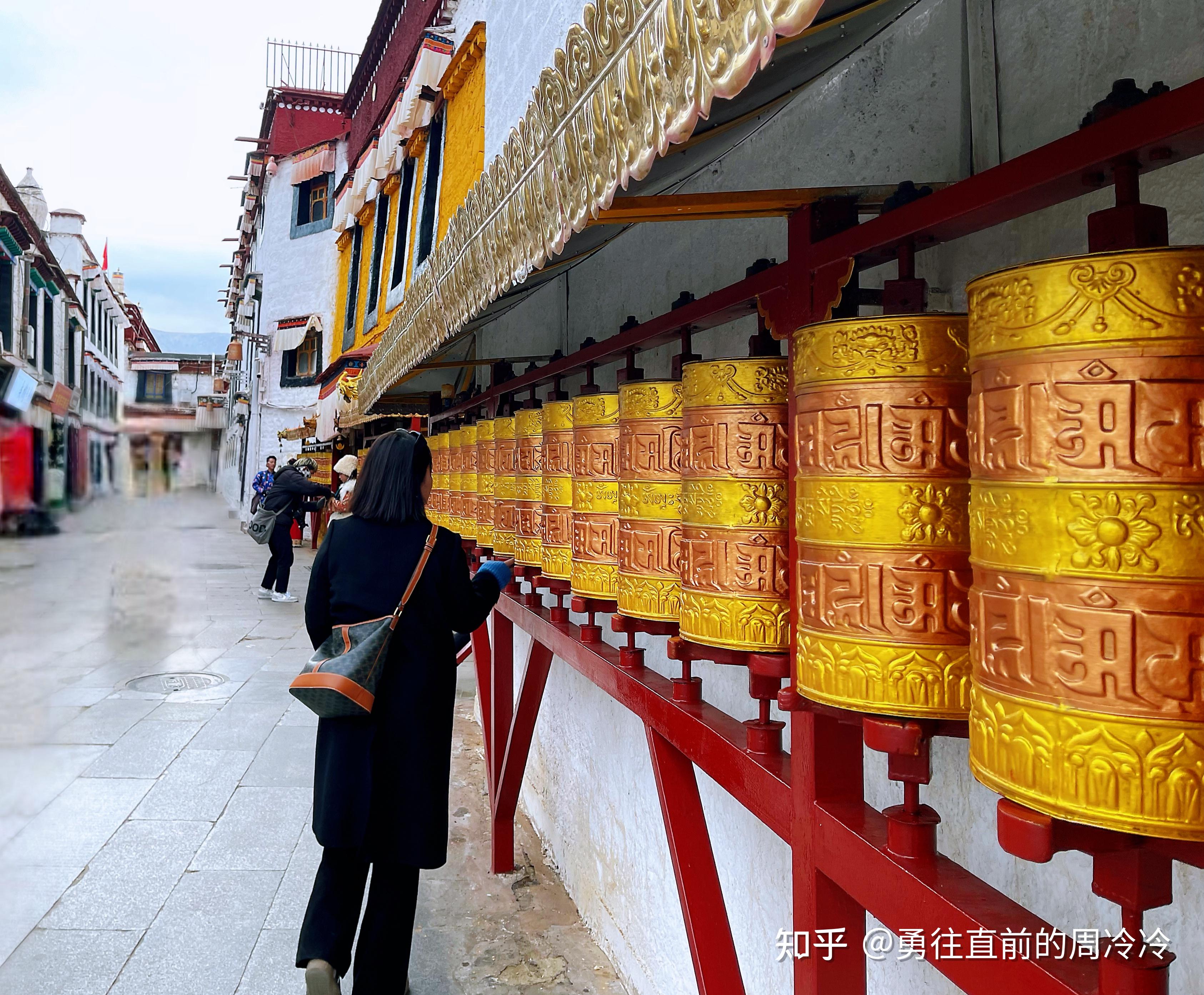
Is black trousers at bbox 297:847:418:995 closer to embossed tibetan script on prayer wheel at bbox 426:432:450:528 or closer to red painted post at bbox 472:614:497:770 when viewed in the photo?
red painted post at bbox 472:614:497:770

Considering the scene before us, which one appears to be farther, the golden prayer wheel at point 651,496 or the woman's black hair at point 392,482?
the woman's black hair at point 392,482

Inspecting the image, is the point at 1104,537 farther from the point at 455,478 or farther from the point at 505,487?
the point at 455,478

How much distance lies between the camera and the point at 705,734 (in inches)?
60.1

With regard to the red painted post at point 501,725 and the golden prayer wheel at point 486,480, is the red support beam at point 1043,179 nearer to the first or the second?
the golden prayer wheel at point 486,480

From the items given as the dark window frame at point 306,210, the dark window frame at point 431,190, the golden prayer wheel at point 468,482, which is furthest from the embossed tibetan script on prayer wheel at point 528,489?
the dark window frame at point 306,210

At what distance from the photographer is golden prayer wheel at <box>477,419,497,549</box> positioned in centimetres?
307

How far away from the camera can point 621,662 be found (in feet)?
6.41

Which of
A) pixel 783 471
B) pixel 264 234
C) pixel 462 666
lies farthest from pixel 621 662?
pixel 264 234

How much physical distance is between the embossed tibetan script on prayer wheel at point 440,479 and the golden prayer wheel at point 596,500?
6.43 feet

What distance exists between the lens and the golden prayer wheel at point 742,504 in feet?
4.33

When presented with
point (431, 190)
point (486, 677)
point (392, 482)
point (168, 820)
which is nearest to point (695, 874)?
point (392, 482)

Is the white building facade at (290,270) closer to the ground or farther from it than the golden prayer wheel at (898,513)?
farther from it

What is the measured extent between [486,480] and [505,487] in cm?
37

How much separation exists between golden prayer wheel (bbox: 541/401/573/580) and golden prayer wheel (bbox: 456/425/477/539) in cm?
113
